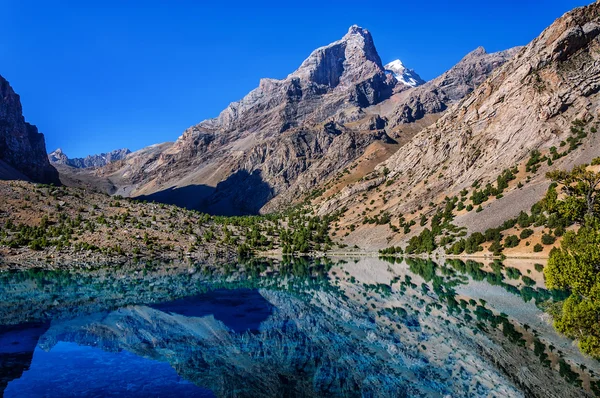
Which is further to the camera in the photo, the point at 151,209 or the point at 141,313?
the point at 151,209

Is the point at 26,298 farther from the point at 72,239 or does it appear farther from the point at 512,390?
the point at 72,239

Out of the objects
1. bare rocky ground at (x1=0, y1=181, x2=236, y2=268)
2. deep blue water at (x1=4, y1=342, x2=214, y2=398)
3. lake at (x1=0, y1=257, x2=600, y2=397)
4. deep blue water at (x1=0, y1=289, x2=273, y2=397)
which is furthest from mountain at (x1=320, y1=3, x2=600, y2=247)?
deep blue water at (x1=4, y1=342, x2=214, y2=398)

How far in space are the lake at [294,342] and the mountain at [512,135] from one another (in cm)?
5695

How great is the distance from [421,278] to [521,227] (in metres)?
36.2

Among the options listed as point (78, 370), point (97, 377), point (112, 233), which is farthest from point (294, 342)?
point (112, 233)

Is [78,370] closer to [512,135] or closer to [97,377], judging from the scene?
[97,377]

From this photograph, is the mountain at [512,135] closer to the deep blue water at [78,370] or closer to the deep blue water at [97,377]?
the deep blue water at [78,370]

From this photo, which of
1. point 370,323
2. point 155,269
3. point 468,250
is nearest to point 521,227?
point 468,250

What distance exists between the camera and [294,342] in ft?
89.2

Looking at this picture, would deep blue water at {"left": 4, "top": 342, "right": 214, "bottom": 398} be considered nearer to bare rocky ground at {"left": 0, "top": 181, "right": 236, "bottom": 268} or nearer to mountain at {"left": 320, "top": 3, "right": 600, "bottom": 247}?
bare rocky ground at {"left": 0, "top": 181, "right": 236, "bottom": 268}

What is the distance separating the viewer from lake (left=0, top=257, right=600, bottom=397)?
1952 centimetres

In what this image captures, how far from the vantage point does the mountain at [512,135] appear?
97938mm

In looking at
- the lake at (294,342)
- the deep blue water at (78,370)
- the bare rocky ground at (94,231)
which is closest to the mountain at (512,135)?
the bare rocky ground at (94,231)

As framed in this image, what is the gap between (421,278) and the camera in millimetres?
56719
